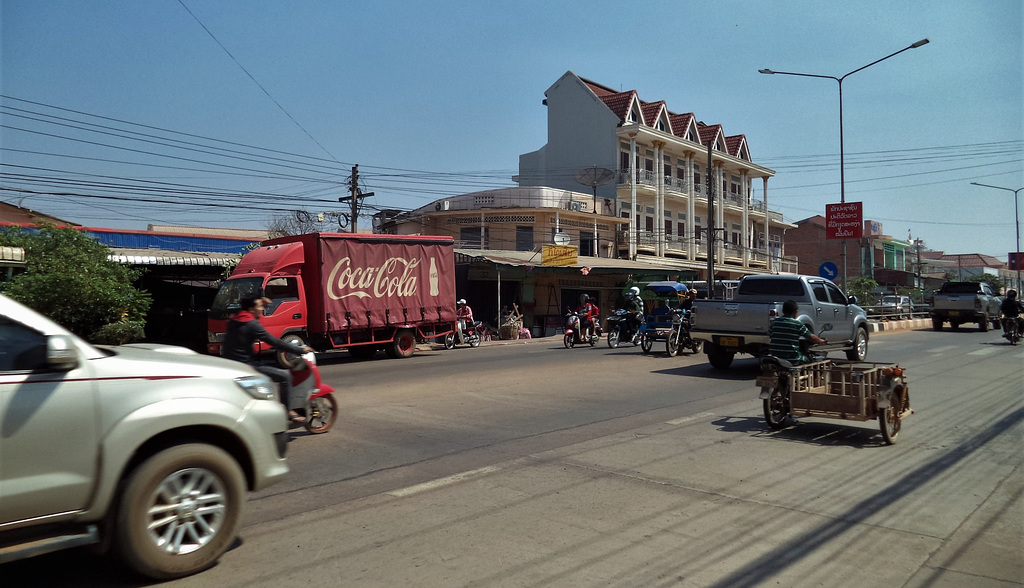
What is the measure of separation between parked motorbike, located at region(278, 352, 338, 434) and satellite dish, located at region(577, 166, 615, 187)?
3207 centimetres

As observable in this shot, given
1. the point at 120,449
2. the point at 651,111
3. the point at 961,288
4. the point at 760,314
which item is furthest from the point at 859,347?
the point at 651,111

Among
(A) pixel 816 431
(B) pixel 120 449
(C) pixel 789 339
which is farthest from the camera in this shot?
(C) pixel 789 339

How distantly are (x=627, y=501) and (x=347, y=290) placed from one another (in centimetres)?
1319

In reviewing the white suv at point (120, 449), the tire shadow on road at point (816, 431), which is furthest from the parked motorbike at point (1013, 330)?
the white suv at point (120, 449)

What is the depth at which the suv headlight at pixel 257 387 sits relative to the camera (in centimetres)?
436

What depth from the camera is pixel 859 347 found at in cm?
1655

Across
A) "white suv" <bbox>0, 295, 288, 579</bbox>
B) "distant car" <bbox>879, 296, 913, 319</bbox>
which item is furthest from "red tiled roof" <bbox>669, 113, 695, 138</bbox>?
"white suv" <bbox>0, 295, 288, 579</bbox>

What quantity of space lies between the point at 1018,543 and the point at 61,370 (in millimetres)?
5949

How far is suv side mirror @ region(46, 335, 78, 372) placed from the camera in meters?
3.51

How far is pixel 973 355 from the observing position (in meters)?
18.3

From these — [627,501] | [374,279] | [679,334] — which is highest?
[374,279]

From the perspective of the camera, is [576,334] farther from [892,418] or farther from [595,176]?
[595,176]

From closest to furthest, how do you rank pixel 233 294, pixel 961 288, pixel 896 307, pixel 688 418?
pixel 688 418, pixel 233 294, pixel 961 288, pixel 896 307

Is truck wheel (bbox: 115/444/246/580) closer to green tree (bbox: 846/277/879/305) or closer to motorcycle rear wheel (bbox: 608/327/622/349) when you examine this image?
motorcycle rear wheel (bbox: 608/327/622/349)
